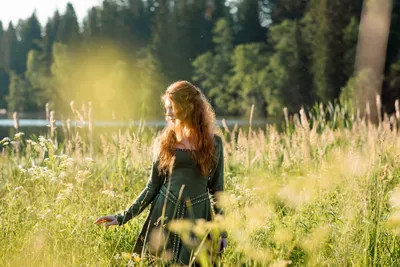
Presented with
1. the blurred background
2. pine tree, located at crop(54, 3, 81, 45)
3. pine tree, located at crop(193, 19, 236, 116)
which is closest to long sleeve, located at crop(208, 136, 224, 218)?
the blurred background

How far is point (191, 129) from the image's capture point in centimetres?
334

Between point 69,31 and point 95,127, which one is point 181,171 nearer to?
point 95,127

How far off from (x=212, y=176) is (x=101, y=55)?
57277 mm

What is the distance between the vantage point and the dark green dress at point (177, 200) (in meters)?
3.23

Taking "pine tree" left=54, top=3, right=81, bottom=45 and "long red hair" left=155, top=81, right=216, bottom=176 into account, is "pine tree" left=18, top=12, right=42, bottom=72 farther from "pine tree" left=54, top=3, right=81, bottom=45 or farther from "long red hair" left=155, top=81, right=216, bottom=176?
"long red hair" left=155, top=81, right=216, bottom=176

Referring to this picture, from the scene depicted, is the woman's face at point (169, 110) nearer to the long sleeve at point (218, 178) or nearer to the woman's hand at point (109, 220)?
the long sleeve at point (218, 178)

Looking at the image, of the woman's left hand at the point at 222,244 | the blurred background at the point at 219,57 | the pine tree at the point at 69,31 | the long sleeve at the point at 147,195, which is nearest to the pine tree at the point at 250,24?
the blurred background at the point at 219,57

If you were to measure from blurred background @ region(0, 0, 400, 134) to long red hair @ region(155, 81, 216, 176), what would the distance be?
72.9 ft

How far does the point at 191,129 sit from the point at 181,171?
0.80 ft

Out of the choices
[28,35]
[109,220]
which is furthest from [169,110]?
[28,35]

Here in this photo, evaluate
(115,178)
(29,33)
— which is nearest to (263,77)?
(115,178)

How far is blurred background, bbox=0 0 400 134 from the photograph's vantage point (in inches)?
1213

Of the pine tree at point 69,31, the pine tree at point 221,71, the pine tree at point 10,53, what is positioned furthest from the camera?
the pine tree at point 10,53

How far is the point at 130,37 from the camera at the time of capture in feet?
210
